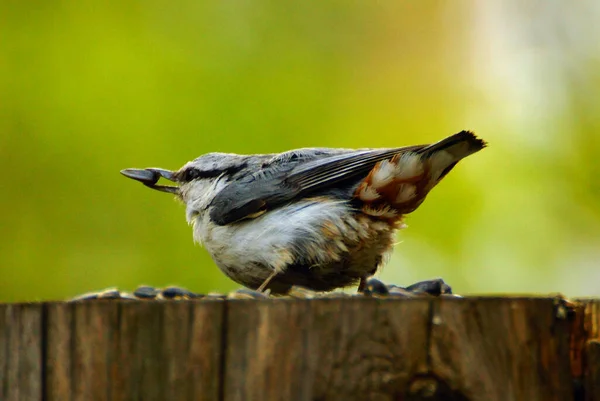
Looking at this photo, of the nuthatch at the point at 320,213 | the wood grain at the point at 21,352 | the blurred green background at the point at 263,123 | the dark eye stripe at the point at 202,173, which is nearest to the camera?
the wood grain at the point at 21,352

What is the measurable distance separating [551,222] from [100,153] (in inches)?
164

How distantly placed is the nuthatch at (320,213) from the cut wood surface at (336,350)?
6.94 ft

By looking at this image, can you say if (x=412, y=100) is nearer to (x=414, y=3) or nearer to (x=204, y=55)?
(x=414, y=3)

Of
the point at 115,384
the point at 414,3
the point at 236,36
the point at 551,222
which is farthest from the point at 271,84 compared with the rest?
the point at 115,384

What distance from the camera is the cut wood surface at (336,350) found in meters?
2.25

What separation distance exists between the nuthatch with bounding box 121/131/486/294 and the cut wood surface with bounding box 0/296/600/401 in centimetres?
211

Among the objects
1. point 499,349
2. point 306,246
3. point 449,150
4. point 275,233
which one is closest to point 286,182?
point 275,233

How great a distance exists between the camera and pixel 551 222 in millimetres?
7801

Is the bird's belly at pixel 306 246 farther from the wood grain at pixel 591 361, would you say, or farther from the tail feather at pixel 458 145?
the wood grain at pixel 591 361

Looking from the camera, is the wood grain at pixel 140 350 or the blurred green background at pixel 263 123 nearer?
the wood grain at pixel 140 350

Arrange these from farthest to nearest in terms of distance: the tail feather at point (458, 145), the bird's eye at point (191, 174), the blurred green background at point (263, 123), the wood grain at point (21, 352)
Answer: the blurred green background at point (263, 123), the bird's eye at point (191, 174), the tail feather at point (458, 145), the wood grain at point (21, 352)

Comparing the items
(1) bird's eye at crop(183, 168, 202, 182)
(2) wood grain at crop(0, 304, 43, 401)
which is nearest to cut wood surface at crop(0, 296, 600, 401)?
(2) wood grain at crop(0, 304, 43, 401)

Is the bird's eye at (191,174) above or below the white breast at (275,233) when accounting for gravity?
above

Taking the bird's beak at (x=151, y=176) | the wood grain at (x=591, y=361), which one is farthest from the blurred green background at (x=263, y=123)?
the wood grain at (x=591, y=361)
